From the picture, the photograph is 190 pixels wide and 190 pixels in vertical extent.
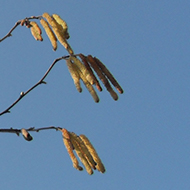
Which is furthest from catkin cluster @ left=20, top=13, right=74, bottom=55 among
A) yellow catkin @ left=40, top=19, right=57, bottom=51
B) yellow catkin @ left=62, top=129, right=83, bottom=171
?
yellow catkin @ left=62, top=129, right=83, bottom=171

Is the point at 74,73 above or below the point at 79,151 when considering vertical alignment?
above

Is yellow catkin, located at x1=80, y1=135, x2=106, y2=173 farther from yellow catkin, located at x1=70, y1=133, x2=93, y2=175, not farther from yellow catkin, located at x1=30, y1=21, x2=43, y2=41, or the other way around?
yellow catkin, located at x1=30, y1=21, x2=43, y2=41

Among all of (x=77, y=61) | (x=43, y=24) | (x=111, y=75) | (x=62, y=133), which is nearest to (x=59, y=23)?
(x=43, y=24)

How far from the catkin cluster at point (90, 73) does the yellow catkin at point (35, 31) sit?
38 cm

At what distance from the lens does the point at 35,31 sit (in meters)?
3.58

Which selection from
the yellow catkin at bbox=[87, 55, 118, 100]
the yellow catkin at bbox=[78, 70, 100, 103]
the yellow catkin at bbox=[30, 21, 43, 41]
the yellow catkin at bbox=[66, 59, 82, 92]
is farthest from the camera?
the yellow catkin at bbox=[30, 21, 43, 41]

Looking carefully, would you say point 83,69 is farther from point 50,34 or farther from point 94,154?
point 94,154

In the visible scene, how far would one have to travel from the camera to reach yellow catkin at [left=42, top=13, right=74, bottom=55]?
3.11 metres

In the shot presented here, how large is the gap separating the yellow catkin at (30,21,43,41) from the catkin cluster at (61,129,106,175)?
79cm

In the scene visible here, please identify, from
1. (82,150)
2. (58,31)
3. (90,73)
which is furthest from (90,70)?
(82,150)

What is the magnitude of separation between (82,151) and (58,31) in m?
0.87

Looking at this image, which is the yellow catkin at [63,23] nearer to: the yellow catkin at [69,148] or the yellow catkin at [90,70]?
the yellow catkin at [90,70]

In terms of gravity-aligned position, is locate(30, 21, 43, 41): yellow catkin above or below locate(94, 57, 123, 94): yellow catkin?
above

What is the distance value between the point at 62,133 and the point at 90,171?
0.37 m
